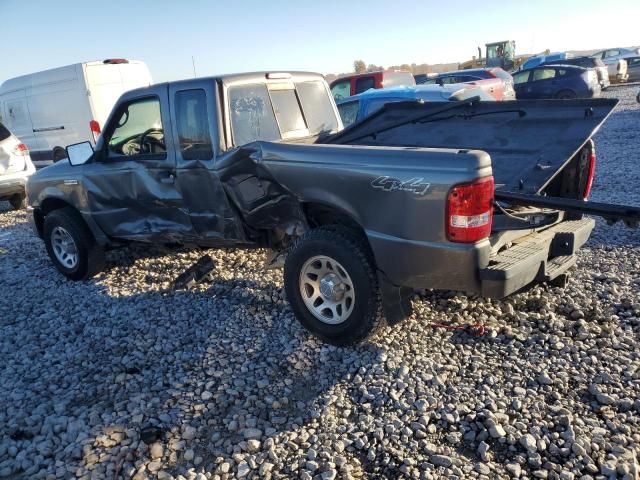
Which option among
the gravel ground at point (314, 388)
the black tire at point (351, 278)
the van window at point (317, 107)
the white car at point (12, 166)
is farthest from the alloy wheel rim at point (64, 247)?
the white car at point (12, 166)

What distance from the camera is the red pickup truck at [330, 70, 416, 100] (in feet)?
40.5

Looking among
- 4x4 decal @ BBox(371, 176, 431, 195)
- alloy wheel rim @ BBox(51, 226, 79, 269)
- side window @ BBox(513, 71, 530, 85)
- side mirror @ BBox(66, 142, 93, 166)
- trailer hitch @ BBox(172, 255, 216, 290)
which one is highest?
side window @ BBox(513, 71, 530, 85)

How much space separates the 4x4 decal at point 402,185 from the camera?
2.99 m

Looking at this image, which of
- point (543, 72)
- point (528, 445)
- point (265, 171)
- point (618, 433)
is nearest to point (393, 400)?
point (528, 445)

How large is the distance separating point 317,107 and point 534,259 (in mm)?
2720

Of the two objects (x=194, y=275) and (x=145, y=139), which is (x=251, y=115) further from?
(x=194, y=275)

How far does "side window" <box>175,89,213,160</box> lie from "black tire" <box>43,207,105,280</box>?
1838mm

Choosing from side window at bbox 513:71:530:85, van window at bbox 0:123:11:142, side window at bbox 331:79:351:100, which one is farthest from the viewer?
side window at bbox 513:71:530:85

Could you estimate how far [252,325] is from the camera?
4195 mm

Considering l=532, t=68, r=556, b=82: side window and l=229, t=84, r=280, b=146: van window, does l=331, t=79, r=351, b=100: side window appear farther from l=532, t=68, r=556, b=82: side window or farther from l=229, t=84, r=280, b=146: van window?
l=532, t=68, r=556, b=82: side window

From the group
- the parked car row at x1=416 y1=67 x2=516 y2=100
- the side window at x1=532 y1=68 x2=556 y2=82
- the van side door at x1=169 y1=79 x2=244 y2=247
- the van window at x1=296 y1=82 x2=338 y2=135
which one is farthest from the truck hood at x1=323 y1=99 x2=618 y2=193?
the side window at x1=532 y1=68 x2=556 y2=82

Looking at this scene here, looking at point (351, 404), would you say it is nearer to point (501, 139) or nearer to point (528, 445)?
point (528, 445)

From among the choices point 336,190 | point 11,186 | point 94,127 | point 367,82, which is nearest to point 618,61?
point 367,82

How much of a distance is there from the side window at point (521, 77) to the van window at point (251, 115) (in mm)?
17777
